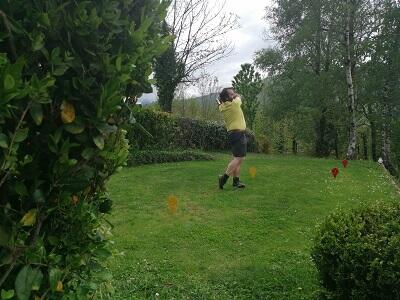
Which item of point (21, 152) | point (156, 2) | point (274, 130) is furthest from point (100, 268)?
point (274, 130)

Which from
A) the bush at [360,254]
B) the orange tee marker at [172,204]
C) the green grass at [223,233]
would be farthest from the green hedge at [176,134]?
the bush at [360,254]

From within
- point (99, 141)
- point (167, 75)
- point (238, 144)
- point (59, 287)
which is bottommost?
point (59, 287)

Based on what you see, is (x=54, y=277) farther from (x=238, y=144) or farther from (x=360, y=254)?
(x=238, y=144)

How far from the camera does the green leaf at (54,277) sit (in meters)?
1.59

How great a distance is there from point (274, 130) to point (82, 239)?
29.9m

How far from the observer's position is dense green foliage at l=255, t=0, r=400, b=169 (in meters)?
20.7

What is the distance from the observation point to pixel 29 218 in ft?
5.18

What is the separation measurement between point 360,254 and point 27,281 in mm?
2421

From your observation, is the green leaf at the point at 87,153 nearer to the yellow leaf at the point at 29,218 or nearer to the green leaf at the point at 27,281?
the yellow leaf at the point at 29,218

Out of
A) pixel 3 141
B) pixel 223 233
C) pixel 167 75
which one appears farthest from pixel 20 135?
pixel 167 75

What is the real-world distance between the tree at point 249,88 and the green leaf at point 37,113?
→ 29125 millimetres

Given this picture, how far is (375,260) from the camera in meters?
2.96

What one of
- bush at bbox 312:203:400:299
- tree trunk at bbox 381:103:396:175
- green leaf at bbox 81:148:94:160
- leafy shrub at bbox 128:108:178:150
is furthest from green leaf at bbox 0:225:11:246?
tree trunk at bbox 381:103:396:175

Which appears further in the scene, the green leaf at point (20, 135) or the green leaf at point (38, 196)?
the green leaf at point (38, 196)
